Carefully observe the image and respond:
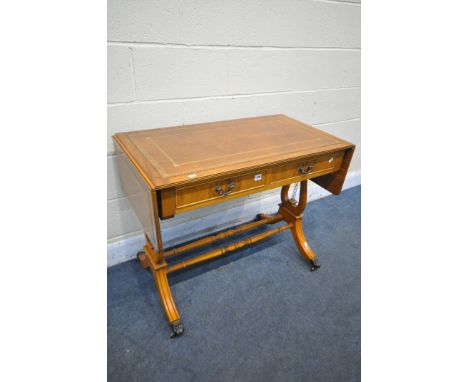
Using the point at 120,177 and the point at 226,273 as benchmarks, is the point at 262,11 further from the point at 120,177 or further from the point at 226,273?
the point at 226,273

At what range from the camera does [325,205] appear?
2.68 metres

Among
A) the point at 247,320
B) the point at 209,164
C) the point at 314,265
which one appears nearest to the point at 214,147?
the point at 209,164

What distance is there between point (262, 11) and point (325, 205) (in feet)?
5.38

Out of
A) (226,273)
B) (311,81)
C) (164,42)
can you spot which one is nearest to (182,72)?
(164,42)

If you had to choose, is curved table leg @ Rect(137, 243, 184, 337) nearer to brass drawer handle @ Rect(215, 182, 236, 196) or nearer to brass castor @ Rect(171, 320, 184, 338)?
brass castor @ Rect(171, 320, 184, 338)

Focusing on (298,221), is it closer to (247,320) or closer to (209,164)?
(247,320)

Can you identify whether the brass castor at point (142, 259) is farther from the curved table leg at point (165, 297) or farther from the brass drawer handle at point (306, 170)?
the brass drawer handle at point (306, 170)

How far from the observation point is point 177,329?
4.94 feet

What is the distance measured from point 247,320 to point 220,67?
55.3 inches

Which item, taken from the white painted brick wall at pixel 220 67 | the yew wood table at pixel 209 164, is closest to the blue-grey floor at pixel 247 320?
the yew wood table at pixel 209 164

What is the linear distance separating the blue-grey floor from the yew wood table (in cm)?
15

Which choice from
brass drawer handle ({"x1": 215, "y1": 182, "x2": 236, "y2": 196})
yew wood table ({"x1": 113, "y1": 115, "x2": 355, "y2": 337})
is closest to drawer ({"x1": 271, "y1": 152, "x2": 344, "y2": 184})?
yew wood table ({"x1": 113, "y1": 115, "x2": 355, "y2": 337})

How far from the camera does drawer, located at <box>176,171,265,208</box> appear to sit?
119 cm

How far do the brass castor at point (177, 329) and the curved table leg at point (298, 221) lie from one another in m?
0.91
